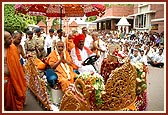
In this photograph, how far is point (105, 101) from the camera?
12.0 feet

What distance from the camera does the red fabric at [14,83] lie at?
4.39 m

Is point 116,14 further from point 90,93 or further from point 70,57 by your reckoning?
point 90,93

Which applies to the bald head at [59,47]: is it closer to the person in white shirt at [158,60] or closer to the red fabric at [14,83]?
the red fabric at [14,83]

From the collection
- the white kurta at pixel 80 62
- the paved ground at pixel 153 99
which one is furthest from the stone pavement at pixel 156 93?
the white kurta at pixel 80 62

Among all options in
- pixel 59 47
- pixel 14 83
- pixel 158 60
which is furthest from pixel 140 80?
pixel 158 60

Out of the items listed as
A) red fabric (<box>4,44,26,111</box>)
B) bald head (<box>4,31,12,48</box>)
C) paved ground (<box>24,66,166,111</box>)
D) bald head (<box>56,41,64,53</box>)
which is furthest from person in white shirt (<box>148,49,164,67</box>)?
bald head (<box>4,31,12,48</box>)

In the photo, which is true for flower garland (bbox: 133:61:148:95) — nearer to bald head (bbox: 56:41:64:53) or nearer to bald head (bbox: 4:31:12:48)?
bald head (bbox: 56:41:64:53)

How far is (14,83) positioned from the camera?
448cm

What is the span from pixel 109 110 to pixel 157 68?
7239 mm

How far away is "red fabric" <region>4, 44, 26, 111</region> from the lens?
4395 millimetres

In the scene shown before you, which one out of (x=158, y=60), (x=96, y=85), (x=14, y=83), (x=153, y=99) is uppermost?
(x=96, y=85)

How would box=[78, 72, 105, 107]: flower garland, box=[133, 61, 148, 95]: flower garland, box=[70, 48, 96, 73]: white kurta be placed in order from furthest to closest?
1. box=[70, 48, 96, 73]: white kurta
2. box=[133, 61, 148, 95]: flower garland
3. box=[78, 72, 105, 107]: flower garland

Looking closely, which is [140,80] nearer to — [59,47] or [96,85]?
[96,85]

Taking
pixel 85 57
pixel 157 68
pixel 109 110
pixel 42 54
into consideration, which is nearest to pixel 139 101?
pixel 109 110
